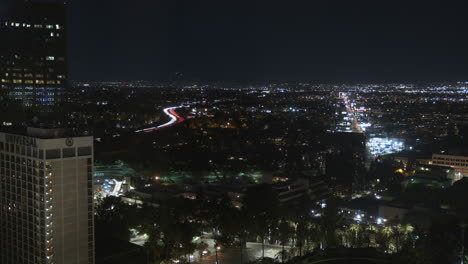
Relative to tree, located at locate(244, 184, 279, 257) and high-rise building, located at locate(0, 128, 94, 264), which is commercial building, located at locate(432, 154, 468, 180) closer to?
tree, located at locate(244, 184, 279, 257)

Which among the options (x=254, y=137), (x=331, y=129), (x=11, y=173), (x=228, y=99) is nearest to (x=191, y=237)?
(x=11, y=173)

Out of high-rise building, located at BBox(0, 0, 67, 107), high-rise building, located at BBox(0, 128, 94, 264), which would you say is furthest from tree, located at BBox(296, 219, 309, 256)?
high-rise building, located at BBox(0, 0, 67, 107)

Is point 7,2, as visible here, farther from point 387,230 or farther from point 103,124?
point 387,230

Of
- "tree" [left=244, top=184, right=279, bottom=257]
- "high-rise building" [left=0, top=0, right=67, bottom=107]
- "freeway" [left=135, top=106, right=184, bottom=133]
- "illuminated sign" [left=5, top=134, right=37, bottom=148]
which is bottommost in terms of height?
"tree" [left=244, top=184, right=279, bottom=257]

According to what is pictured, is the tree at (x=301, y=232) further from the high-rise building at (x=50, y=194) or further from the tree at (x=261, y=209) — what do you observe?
the high-rise building at (x=50, y=194)

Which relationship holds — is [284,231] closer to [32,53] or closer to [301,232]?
[301,232]

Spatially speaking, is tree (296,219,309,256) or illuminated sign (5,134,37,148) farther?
tree (296,219,309,256)

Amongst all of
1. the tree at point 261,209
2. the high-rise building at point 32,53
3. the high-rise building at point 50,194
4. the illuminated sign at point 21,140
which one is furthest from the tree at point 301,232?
the high-rise building at point 32,53
